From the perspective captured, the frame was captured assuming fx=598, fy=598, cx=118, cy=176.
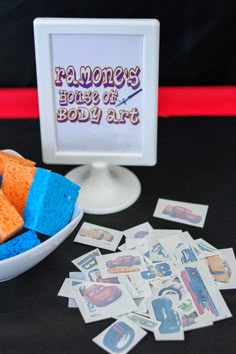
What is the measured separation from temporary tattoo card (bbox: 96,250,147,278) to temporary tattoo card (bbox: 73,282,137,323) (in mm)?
29

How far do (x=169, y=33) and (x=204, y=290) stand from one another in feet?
2.17

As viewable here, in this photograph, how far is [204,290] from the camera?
2.93 feet

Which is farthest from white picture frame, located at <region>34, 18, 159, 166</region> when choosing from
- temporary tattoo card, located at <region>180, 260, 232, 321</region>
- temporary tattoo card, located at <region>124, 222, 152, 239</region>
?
temporary tattoo card, located at <region>180, 260, 232, 321</region>

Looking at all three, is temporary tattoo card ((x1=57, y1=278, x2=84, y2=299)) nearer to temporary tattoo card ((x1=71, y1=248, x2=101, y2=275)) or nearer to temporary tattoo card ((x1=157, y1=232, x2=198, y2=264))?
temporary tattoo card ((x1=71, y1=248, x2=101, y2=275))

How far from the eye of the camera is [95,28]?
93 cm

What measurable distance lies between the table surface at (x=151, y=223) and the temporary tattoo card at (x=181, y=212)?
0.04 ft

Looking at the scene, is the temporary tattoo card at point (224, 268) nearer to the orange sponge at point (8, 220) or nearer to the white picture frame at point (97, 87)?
the white picture frame at point (97, 87)

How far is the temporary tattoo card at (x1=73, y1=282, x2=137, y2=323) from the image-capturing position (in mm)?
858

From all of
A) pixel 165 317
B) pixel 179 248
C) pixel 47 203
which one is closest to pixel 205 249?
pixel 179 248

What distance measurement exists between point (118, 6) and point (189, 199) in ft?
1.61

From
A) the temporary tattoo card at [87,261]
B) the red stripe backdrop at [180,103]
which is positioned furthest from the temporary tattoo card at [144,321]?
the red stripe backdrop at [180,103]

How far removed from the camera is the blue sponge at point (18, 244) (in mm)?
857

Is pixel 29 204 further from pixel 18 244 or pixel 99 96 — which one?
pixel 99 96

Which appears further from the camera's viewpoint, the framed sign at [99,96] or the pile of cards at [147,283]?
the framed sign at [99,96]
